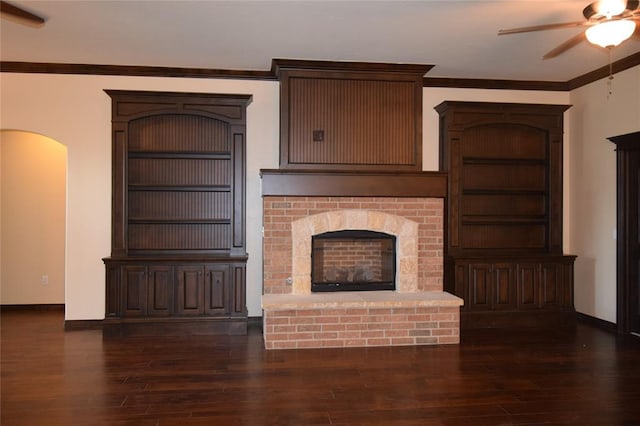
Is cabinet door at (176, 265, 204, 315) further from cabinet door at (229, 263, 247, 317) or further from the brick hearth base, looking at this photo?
the brick hearth base

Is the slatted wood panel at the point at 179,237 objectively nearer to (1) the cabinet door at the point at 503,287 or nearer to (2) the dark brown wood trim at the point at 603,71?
Answer: (1) the cabinet door at the point at 503,287

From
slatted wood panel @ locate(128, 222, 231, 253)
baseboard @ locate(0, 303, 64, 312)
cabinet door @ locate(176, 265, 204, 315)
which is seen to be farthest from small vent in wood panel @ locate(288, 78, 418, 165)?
baseboard @ locate(0, 303, 64, 312)

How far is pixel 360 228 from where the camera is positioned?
198 inches

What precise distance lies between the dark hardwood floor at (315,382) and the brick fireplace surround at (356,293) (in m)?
0.20

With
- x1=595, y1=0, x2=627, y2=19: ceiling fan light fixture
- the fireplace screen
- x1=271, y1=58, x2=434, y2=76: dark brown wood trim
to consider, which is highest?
x1=271, y1=58, x2=434, y2=76: dark brown wood trim

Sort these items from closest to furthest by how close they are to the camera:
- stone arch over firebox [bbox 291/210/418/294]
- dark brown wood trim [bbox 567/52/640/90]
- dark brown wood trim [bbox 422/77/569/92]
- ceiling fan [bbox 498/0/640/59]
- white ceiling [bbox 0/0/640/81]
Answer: ceiling fan [bbox 498/0/640/59]
white ceiling [bbox 0/0/640/81]
dark brown wood trim [bbox 567/52/640/90]
stone arch over firebox [bbox 291/210/418/294]
dark brown wood trim [bbox 422/77/569/92]

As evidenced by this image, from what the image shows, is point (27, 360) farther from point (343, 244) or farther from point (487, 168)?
point (487, 168)

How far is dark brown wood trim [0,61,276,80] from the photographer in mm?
5078

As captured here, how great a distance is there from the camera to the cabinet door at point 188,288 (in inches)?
197

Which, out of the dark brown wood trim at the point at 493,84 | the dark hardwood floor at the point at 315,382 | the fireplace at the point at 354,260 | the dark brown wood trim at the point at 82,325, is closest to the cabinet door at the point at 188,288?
the dark hardwood floor at the point at 315,382

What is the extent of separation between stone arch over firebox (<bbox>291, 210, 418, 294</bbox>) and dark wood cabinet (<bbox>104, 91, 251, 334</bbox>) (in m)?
0.65

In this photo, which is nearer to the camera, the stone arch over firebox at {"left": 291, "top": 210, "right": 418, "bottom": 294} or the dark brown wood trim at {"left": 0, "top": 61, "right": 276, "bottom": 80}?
the stone arch over firebox at {"left": 291, "top": 210, "right": 418, "bottom": 294}

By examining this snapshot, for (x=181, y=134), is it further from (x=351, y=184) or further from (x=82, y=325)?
(x=82, y=325)

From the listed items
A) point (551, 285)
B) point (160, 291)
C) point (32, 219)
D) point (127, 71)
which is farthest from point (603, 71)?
point (32, 219)
